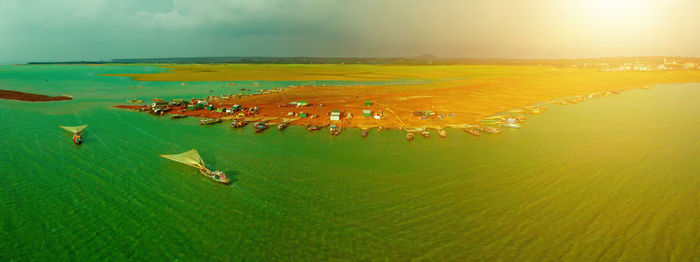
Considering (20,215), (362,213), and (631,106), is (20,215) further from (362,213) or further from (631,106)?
(631,106)

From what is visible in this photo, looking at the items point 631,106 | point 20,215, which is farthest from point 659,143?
point 20,215

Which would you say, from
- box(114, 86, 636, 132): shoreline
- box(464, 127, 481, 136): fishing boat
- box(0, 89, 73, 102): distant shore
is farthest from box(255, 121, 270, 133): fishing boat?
box(0, 89, 73, 102): distant shore

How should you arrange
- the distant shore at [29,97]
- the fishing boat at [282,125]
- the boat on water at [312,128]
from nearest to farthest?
1. the boat on water at [312,128]
2. the fishing boat at [282,125]
3. the distant shore at [29,97]

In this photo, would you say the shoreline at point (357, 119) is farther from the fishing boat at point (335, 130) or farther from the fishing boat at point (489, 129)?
the fishing boat at point (335, 130)

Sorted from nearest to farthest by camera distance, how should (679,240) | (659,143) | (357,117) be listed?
1. (679,240)
2. (659,143)
3. (357,117)

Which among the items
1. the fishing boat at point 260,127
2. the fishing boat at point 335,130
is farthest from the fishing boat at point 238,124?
the fishing boat at point 335,130

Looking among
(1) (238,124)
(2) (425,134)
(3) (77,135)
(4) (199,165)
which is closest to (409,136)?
(2) (425,134)

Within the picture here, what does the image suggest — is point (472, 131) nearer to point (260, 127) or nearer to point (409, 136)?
point (409, 136)

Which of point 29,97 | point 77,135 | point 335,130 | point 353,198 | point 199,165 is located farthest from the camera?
point 29,97

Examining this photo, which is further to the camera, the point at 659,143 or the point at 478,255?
the point at 659,143
